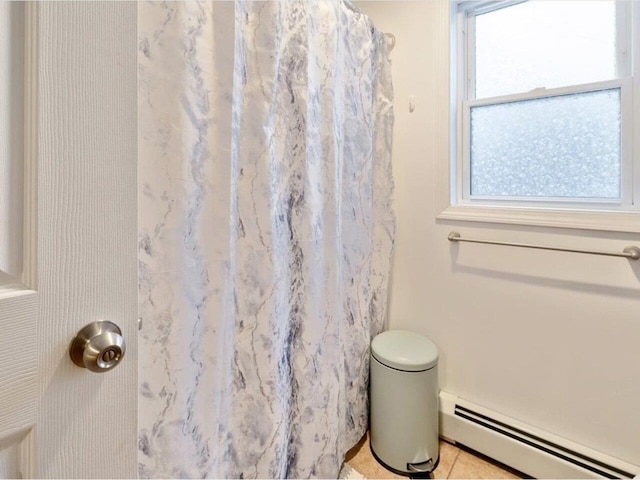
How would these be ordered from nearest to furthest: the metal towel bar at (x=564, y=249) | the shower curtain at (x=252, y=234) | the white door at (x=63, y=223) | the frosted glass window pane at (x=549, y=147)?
the white door at (x=63, y=223) < the shower curtain at (x=252, y=234) < the metal towel bar at (x=564, y=249) < the frosted glass window pane at (x=549, y=147)

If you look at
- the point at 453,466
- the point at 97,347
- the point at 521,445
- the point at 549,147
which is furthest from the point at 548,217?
the point at 97,347

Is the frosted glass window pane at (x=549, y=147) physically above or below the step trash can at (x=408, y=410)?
above

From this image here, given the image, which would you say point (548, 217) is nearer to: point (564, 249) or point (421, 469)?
point (564, 249)

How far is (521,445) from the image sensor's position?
1.30 metres

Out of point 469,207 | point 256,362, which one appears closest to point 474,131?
point 469,207

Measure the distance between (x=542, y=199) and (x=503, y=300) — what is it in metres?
0.46

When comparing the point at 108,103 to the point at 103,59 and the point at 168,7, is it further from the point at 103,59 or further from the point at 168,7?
the point at 168,7

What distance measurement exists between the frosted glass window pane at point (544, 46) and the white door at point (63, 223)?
1568 mm

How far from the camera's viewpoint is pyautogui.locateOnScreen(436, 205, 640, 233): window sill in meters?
1.13

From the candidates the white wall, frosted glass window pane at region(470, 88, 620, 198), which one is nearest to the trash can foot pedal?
the white wall

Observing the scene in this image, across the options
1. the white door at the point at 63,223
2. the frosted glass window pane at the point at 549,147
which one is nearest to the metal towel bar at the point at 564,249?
the frosted glass window pane at the point at 549,147

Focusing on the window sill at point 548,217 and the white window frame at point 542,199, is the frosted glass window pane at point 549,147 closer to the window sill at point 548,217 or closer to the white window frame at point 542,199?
the white window frame at point 542,199

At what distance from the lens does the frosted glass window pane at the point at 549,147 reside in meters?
1.25

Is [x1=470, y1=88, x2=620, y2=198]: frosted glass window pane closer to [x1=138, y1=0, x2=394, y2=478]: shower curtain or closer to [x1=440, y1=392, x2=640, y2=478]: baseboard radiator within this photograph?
[x1=138, y1=0, x2=394, y2=478]: shower curtain
